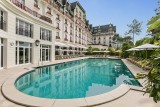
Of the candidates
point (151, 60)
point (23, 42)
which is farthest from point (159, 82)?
point (23, 42)

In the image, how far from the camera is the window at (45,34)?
20430 mm

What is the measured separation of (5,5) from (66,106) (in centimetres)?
1163

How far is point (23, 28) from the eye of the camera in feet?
54.0

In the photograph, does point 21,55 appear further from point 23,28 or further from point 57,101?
point 57,101

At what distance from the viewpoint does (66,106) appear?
16.5ft

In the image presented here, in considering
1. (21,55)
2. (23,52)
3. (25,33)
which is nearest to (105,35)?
(25,33)

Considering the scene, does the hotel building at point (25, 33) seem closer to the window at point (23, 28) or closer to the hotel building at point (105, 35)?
the window at point (23, 28)

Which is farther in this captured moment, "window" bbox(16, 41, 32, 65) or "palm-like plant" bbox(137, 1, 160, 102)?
"window" bbox(16, 41, 32, 65)

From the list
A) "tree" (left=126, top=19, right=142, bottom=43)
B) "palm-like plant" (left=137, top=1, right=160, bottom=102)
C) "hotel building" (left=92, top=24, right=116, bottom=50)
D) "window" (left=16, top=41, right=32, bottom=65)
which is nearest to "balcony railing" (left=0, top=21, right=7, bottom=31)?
"window" (left=16, top=41, right=32, bottom=65)

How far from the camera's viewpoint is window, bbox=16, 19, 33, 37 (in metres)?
15.5

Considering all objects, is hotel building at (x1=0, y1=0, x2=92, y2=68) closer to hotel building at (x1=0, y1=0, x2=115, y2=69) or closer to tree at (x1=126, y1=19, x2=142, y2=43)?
hotel building at (x1=0, y1=0, x2=115, y2=69)

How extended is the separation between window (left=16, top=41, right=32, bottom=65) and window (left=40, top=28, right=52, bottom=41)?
291 centimetres

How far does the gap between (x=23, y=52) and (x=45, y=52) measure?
5.32 m

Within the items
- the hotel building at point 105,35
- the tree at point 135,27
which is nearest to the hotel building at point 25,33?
the tree at point 135,27
